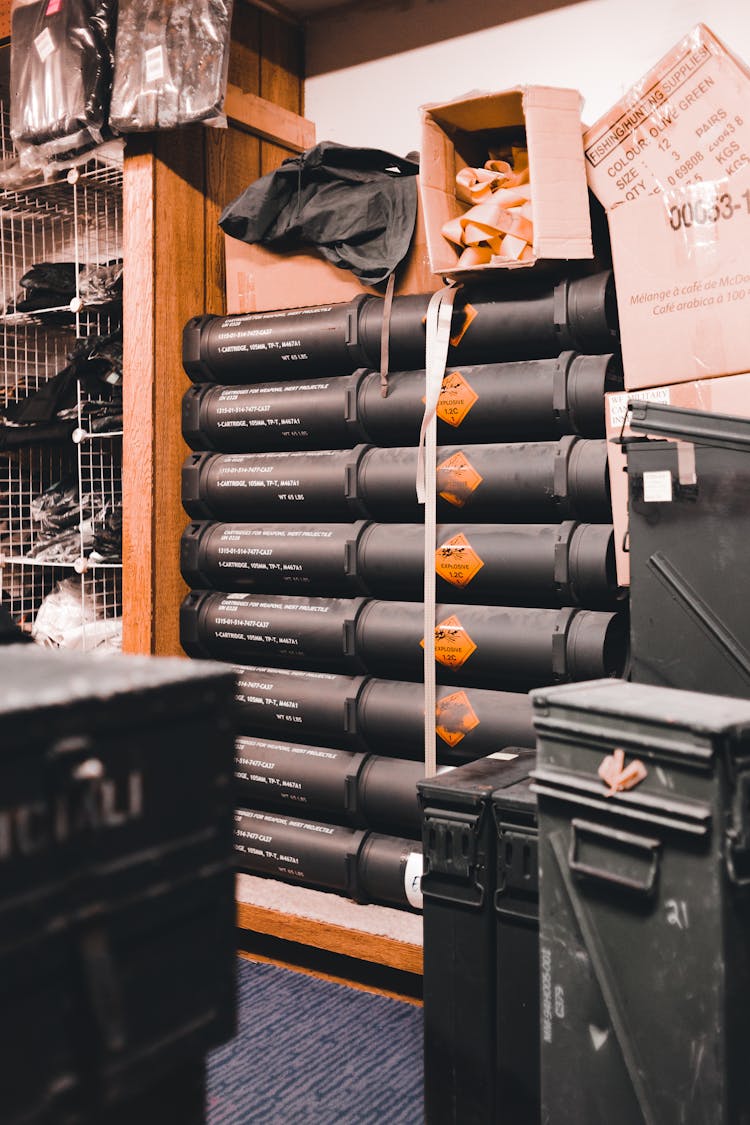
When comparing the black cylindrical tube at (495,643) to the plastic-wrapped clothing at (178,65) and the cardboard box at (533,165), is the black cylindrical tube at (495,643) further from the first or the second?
the plastic-wrapped clothing at (178,65)

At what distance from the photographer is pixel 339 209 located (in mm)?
2768

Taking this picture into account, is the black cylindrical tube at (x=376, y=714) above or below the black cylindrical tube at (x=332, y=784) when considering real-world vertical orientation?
above

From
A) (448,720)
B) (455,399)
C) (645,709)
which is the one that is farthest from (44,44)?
(645,709)

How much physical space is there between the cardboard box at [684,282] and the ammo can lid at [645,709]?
821mm

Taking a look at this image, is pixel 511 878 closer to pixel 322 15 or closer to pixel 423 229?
pixel 423 229

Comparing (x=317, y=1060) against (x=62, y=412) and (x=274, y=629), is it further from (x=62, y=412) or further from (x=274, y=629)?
(x=62, y=412)

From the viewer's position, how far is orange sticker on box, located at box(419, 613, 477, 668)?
2.51m

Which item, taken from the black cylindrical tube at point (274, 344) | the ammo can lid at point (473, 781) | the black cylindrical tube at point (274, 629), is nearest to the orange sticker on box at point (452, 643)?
the black cylindrical tube at point (274, 629)

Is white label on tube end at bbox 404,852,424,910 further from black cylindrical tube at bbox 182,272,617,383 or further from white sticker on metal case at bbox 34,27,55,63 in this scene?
white sticker on metal case at bbox 34,27,55,63

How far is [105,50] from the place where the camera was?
3041 mm

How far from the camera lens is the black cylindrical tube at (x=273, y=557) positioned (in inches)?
108

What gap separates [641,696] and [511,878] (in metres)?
0.46

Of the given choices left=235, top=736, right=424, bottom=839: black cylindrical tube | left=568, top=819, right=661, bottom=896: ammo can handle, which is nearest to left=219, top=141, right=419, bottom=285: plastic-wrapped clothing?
left=235, top=736, right=424, bottom=839: black cylindrical tube

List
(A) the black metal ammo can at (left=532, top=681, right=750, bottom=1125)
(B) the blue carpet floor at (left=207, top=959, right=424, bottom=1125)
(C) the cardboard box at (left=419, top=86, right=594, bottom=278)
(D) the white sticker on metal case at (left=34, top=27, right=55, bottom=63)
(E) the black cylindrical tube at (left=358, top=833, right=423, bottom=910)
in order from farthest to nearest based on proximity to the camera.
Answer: (D) the white sticker on metal case at (left=34, top=27, right=55, bottom=63) < (E) the black cylindrical tube at (left=358, top=833, right=423, bottom=910) < (C) the cardboard box at (left=419, top=86, right=594, bottom=278) < (B) the blue carpet floor at (left=207, top=959, right=424, bottom=1125) < (A) the black metal ammo can at (left=532, top=681, right=750, bottom=1125)
